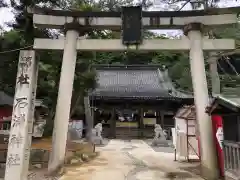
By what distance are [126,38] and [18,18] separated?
399 cm

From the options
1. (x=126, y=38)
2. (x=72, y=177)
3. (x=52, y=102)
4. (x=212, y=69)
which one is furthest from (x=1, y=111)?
(x=212, y=69)

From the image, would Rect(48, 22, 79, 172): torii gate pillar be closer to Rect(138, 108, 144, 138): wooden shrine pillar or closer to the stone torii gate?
the stone torii gate

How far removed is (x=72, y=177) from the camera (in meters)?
6.78

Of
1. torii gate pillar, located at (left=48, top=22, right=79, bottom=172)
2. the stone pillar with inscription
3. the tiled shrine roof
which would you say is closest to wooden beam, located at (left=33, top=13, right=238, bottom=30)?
torii gate pillar, located at (left=48, top=22, right=79, bottom=172)

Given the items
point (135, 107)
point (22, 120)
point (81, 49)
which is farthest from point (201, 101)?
point (135, 107)

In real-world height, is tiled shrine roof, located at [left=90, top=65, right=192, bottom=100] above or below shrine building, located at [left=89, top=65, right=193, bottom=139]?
above

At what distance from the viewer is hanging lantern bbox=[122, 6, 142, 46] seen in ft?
24.7

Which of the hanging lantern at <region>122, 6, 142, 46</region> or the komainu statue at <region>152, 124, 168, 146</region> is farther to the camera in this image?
the komainu statue at <region>152, 124, 168, 146</region>

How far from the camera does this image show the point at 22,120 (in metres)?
6.65

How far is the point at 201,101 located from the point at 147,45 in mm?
2224

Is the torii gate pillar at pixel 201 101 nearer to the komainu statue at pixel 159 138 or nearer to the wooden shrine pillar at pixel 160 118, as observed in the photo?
the komainu statue at pixel 159 138

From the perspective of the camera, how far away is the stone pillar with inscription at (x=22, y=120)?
21.0 feet

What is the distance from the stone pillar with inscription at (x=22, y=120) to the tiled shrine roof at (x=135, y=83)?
32.8ft

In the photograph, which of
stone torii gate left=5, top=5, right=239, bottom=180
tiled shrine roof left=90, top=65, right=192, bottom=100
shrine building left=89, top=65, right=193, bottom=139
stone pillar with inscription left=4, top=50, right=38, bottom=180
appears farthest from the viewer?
tiled shrine roof left=90, top=65, right=192, bottom=100
